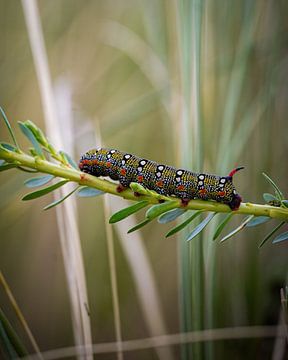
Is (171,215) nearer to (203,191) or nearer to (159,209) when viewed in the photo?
(159,209)

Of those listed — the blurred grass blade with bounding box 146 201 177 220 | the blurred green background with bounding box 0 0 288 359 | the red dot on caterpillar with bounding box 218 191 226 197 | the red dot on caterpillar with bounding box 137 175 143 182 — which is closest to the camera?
the blurred grass blade with bounding box 146 201 177 220

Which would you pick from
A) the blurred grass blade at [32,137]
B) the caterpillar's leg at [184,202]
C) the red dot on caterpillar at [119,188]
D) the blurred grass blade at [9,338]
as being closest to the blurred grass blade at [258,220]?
the caterpillar's leg at [184,202]

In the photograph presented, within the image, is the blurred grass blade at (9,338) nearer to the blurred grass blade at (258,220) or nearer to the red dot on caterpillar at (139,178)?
the red dot on caterpillar at (139,178)

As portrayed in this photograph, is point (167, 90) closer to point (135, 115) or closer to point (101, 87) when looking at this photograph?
point (135, 115)

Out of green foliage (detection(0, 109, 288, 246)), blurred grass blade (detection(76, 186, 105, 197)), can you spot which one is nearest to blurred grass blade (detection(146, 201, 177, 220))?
green foliage (detection(0, 109, 288, 246))

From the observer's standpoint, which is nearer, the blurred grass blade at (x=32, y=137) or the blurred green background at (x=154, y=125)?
the blurred grass blade at (x=32, y=137)

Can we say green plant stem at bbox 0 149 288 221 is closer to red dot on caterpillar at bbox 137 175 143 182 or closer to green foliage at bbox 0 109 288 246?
green foliage at bbox 0 109 288 246
